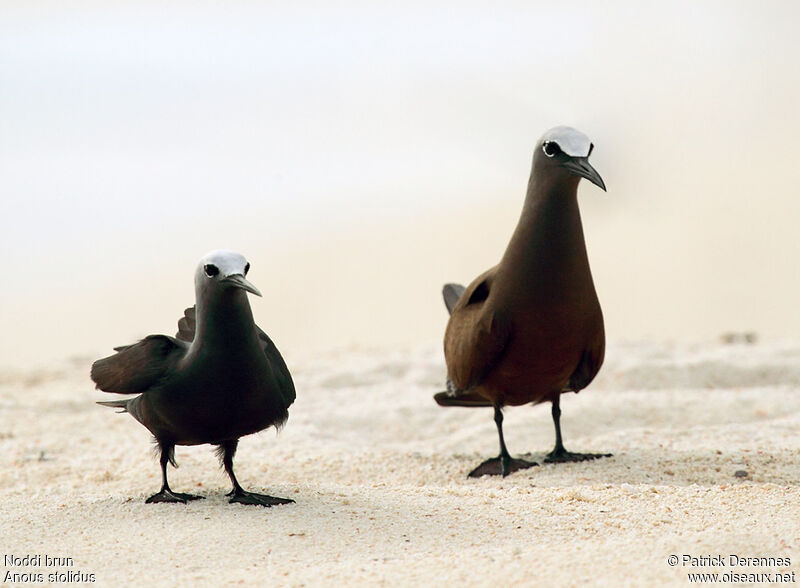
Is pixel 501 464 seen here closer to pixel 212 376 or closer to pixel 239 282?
pixel 212 376

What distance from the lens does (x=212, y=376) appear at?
3.90 m

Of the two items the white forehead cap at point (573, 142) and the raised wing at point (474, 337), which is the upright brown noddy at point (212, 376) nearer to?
the raised wing at point (474, 337)

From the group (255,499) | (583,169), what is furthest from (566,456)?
(255,499)

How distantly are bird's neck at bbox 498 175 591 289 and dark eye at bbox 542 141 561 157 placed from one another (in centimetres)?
12

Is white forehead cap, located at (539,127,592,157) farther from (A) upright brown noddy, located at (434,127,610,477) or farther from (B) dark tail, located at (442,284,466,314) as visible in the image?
(B) dark tail, located at (442,284,466,314)

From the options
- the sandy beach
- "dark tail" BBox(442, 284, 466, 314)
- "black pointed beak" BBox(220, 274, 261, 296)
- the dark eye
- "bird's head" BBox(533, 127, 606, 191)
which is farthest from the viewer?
"dark tail" BBox(442, 284, 466, 314)

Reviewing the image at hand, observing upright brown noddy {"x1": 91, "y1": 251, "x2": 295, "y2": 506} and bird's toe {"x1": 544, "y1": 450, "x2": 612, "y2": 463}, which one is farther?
bird's toe {"x1": 544, "y1": 450, "x2": 612, "y2": 463}

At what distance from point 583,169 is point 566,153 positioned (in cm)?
13

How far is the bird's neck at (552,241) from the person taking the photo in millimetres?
4793

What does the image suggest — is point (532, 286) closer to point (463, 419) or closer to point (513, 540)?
point (513, 540)

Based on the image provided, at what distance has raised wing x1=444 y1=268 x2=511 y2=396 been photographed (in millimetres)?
4852

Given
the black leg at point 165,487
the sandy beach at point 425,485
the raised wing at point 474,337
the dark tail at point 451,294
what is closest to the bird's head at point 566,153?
the raised wing at point 474,337

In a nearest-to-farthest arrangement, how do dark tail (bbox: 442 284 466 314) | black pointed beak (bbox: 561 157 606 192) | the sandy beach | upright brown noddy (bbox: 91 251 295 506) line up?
1. the sandy beach
2. upright brown noddy (bbox: 91 251 295 506)
3. black pointed beak (bbox: 561 157 606 192)
4. dark tail (bbox: 442 284 466 314)

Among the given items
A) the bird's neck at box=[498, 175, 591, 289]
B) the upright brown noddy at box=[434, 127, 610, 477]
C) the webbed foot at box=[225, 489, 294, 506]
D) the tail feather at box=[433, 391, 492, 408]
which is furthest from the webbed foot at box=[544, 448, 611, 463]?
the webbed foot at box=[225, 489, 294, 506]
